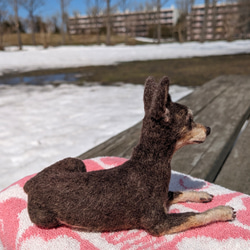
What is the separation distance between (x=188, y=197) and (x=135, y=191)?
1.82ft

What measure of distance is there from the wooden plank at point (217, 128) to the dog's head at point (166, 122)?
0.97m

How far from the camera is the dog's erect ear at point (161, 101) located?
124cm

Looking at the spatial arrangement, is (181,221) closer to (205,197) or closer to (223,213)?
(223,213)

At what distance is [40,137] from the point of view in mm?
3914

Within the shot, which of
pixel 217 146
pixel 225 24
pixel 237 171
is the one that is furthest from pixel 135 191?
pixel 225 24

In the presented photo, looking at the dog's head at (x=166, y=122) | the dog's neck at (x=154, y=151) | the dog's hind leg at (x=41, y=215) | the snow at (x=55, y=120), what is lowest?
the snow at (x=55, y=120)

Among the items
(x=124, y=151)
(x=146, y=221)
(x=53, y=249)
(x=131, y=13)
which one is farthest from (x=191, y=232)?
(x=131, y=13)

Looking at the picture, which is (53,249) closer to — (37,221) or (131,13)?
(37,221)

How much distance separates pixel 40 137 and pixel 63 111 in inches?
54.9

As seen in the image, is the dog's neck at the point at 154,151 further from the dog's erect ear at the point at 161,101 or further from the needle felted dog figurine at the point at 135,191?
the dog's erect ear at the point at 161,101

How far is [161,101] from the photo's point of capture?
128 centimetres

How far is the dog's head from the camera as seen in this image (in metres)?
1.32

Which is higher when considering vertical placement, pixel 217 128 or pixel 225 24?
pixel 225 24

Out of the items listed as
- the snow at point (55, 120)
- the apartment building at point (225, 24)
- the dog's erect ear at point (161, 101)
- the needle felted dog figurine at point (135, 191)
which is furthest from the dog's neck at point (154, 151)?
the apartment building at point (225, 24)
